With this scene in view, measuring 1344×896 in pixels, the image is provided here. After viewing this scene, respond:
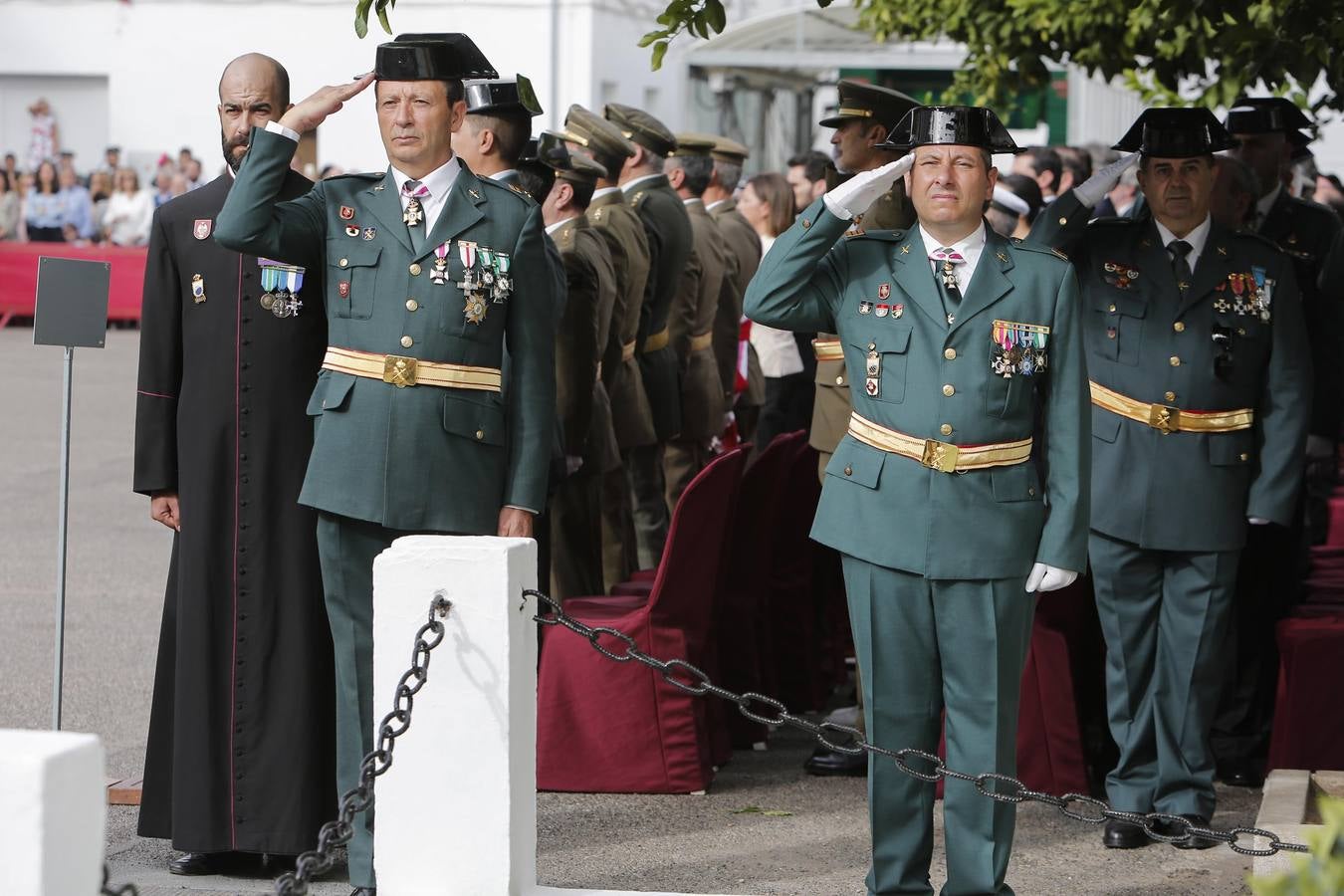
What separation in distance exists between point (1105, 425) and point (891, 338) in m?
1.48

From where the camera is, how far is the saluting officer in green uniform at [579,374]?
698 centimetres

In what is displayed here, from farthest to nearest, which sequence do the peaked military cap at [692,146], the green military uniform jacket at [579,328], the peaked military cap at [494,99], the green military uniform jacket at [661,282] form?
the peaked military cap at [692,146] → the green military uniform jacket at [661,282] → the green military uniform jacket at [579,328] → the peaked military cap at [494,99]

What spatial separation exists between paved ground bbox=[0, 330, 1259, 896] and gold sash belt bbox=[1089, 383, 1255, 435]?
46.7 inches

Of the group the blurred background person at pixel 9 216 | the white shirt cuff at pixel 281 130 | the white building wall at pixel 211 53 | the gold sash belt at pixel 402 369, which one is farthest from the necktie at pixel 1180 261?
the white building wall at pixel 211 53

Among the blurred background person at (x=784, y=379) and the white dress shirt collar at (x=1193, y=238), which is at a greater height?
the white dress shirt collar at (x=1193, y=238)

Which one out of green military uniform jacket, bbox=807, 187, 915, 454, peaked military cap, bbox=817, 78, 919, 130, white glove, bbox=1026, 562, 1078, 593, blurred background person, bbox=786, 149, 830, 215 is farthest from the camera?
blurred background person, bbox=786, 149, 830, 215

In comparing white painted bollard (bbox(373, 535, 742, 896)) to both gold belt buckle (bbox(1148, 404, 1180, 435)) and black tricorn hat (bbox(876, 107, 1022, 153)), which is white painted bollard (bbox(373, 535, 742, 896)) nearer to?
black tricorn hat (bbox(876, 107, 1022, 153))

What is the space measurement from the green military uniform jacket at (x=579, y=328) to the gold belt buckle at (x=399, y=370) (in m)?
2.03

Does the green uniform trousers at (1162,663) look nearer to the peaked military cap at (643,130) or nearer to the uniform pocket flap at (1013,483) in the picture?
the uniform pocket flap at (1013,483)

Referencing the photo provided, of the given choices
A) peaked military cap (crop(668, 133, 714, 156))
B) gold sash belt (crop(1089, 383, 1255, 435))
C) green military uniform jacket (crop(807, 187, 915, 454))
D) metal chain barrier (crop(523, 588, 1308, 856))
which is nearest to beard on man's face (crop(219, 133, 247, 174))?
metal chain barrier (crop(523, 588, 1308, 856))

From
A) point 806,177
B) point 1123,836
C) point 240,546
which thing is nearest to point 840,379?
point 1123,836

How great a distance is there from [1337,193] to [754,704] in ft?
38.8

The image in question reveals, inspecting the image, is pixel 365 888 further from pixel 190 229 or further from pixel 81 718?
pixel 81 718

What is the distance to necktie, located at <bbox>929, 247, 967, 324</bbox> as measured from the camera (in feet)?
15.5
